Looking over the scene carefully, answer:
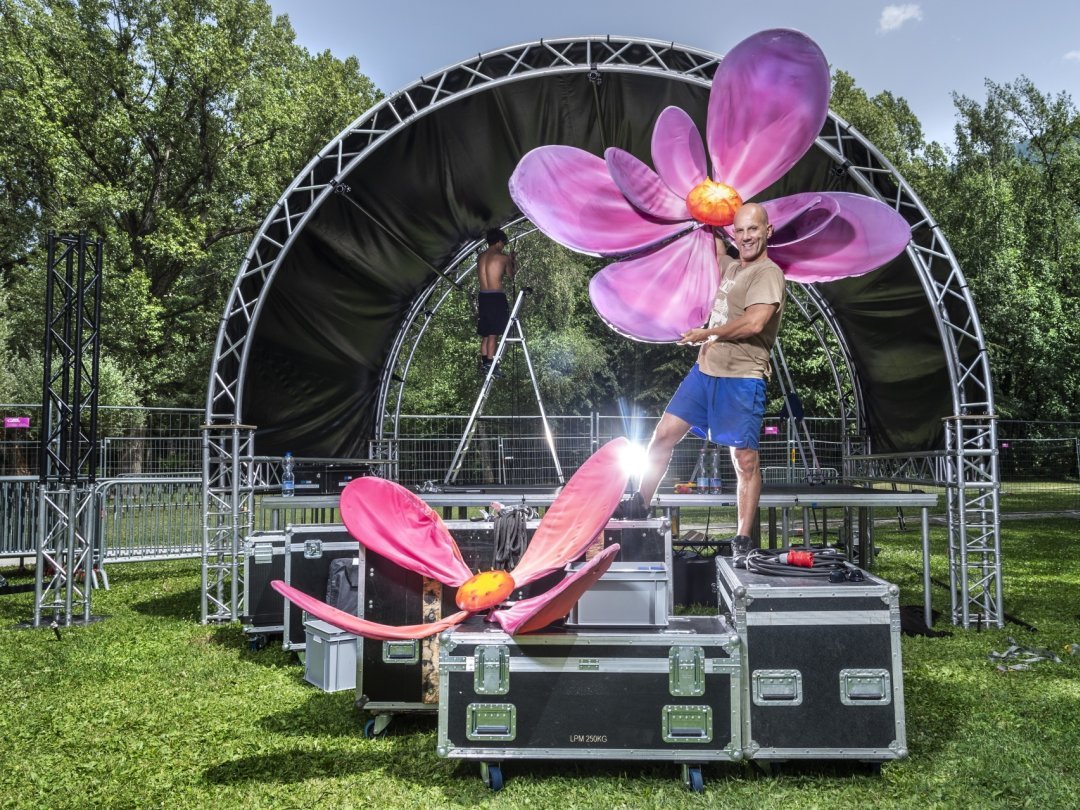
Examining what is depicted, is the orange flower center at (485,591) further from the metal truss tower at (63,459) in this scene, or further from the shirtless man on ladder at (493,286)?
the shirtless man on ladder at (493,286)

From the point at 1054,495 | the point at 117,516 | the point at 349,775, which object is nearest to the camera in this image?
the point at 349,775

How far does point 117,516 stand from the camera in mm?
9492

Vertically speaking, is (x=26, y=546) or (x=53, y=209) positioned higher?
(x=53, y=209)

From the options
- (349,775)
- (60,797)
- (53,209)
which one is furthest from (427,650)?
(53,209)

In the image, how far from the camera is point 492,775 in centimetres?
289

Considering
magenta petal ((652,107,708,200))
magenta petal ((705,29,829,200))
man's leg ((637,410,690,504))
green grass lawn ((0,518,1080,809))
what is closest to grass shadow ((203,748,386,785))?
green grass lawn ((0,518,1080,809))

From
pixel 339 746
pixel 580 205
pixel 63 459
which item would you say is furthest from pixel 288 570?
pixel 580 205

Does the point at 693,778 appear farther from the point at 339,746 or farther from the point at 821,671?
the point at 339,746

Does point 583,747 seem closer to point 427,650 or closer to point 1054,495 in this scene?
point 427,650

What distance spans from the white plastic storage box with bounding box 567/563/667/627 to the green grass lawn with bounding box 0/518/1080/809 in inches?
22.6

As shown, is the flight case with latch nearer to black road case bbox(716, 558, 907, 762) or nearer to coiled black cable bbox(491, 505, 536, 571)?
coiled black cable bbox(491, 505, 536, 571)

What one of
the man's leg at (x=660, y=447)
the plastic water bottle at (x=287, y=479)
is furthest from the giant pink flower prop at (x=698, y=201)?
the plastic water bottle at (x=287, y=479)

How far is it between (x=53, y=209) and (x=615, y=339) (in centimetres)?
1598

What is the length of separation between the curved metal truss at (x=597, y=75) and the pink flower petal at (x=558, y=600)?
3.96 meters
